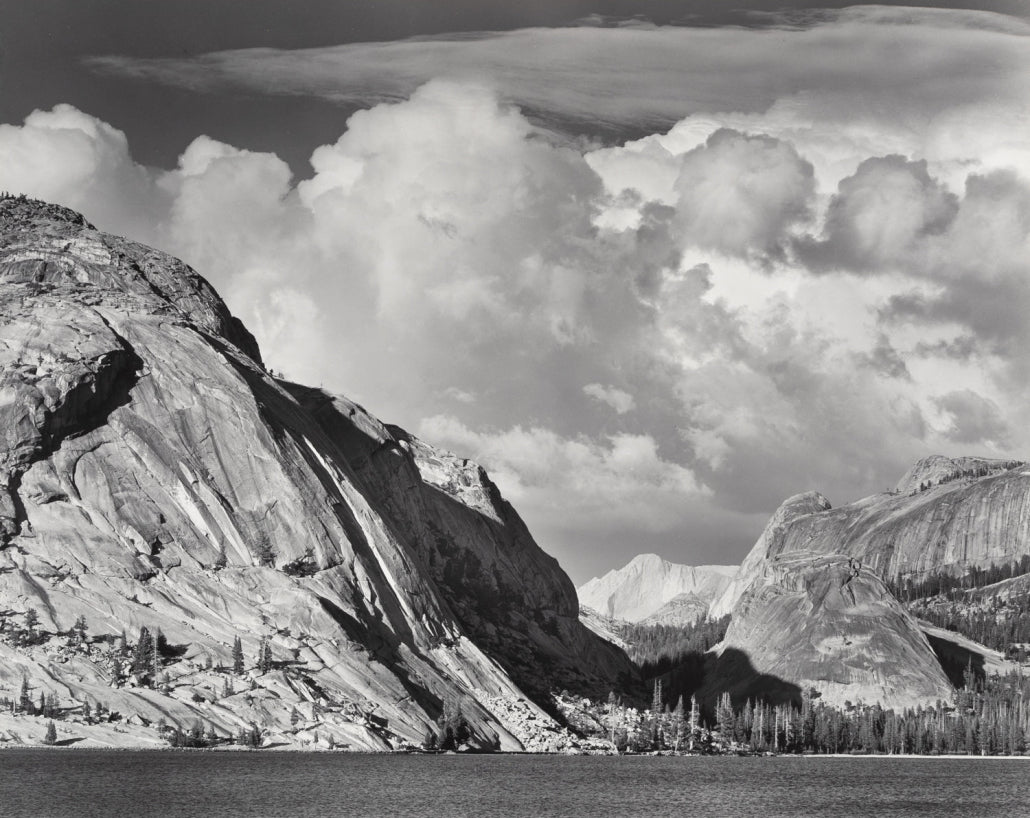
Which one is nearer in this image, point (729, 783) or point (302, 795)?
point (302, 795)

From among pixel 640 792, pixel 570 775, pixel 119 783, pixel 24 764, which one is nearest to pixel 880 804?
pixel 640 792

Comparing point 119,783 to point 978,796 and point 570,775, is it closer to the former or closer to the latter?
point 570,775

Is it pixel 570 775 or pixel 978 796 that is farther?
pixel 570 775

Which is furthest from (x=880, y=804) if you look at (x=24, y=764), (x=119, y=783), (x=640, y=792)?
(x=24, y=764)

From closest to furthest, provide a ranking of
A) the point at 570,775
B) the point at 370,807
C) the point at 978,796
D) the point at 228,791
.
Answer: the point at 370,807 → the point at 228,791 → the point at 978,796 → the point at 570,775

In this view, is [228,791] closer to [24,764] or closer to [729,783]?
[24,764]

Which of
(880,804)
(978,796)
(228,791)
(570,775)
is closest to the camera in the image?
(228,791)

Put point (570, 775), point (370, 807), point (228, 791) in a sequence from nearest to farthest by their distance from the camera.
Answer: point (370, 807), point (228, 791), point (570, 775)
